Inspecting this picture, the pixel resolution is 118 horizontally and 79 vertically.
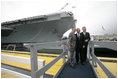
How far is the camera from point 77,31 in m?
3.11

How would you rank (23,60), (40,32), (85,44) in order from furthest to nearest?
(40,32) < (85,44) < (23,60)

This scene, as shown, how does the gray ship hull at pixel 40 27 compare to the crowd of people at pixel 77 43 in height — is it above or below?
above

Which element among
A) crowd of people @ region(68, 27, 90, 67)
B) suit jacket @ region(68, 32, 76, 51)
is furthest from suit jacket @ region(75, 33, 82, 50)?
suit jacket @ region(68, 32, 76, 51)

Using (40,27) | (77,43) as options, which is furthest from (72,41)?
(40,27)

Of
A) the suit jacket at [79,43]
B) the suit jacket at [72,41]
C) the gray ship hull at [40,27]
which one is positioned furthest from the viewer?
the gray ship hull at [40,27]

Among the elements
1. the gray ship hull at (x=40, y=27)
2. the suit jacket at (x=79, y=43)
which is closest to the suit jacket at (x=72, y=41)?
the suit jacket at (x=79, y=43)

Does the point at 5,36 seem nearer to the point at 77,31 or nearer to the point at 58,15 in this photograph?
the point at 58,15

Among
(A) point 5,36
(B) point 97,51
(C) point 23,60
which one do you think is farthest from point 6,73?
(A) point 5,36

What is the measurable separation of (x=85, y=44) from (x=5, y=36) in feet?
57.0

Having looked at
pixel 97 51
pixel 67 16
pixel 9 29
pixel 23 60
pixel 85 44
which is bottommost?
pixel 97 51

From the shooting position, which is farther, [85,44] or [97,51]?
[97,51]

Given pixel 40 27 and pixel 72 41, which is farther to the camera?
pixel 40 27

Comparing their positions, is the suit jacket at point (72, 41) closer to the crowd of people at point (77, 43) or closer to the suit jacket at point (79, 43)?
the crowd of people at point (77, 43)

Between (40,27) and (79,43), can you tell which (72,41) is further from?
(40,27)
